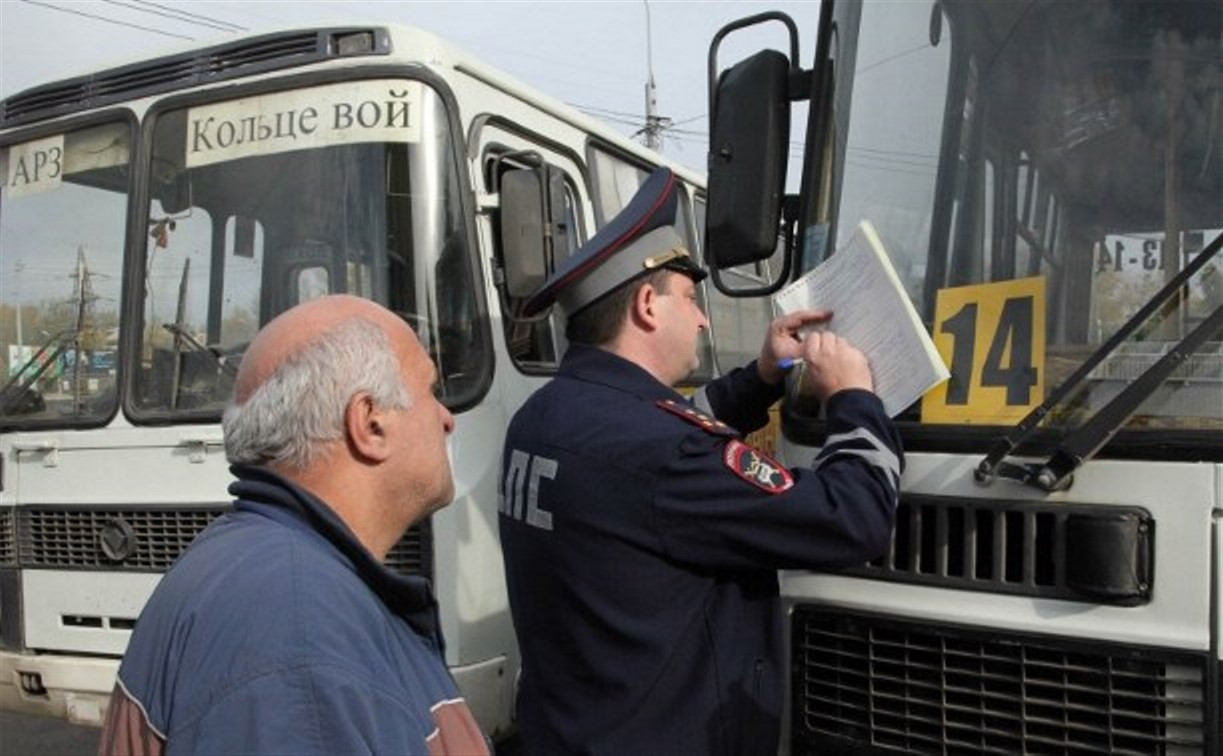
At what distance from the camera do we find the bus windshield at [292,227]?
3820mm

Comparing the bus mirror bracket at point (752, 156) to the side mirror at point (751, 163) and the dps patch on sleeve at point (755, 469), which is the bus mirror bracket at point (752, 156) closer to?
the side mirror at point (751, 163)

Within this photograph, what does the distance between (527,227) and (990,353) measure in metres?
2.05

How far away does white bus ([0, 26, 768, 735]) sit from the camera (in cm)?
382

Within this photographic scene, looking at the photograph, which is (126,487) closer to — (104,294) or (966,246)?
(104,294)

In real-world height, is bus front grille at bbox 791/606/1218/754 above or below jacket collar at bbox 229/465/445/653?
below

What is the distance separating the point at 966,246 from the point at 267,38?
9.43ft

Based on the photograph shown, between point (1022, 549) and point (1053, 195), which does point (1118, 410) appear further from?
point (1053, 195)

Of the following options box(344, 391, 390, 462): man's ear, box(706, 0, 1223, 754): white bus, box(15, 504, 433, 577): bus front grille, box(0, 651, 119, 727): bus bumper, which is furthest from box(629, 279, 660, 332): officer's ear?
box(0, 651, 119, 727): bus bumper

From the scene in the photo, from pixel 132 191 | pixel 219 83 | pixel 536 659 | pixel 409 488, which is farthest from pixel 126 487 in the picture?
pixel 409 488

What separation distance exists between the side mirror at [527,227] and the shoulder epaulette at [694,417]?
1.67 m

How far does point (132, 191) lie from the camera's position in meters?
4.27

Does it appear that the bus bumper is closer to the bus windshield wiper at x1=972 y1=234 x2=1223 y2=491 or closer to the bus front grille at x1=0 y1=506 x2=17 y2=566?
the bus front grille at x1=0 y1=506 x2=17 y2=566

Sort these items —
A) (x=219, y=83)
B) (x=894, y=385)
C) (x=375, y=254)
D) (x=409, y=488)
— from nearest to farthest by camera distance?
1. (x=409, y=488)
2. (x=894, y=385)
3. (x=375, y=254)
4. (x=219, y=83)

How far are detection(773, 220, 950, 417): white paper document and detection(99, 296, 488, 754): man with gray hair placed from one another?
96 centimetres
